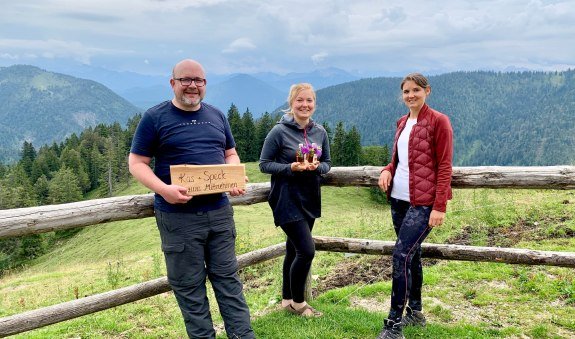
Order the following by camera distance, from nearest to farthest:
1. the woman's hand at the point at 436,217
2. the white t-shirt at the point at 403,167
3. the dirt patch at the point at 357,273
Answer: the woman's hand at the point at 436,217 → the white t-shirt at the point at 403,167 → the dirt patch at the point at 357,273

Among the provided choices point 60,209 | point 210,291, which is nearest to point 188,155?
point 60,209

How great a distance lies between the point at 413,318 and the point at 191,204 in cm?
314

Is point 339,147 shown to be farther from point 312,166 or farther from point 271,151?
point 312,166

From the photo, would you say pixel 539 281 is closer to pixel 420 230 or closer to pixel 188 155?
pixel 420 230

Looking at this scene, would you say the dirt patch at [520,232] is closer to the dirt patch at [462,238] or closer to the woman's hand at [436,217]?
the dirt patch at [462,238]

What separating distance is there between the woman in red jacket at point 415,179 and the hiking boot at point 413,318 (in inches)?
19.1

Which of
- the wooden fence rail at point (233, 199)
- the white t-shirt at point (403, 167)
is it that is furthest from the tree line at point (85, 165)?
the white t-shirt at point (403, 167)

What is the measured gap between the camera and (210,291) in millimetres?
8727

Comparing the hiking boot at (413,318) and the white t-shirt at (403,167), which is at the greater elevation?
the white t-shirt at (403,167)

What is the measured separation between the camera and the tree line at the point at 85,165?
5303 cm

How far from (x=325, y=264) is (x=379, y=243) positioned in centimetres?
334

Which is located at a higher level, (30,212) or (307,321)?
(30,212)

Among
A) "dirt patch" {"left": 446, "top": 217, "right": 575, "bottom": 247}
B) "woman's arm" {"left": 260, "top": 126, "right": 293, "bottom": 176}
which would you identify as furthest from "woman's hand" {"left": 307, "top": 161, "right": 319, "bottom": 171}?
"dirt patch" {"left": 446, "top": 217, "right": 575, "bottom": 247}

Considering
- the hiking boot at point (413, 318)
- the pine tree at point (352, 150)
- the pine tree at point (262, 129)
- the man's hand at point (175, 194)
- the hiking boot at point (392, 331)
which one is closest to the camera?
the man's hand at point (175, 194)
